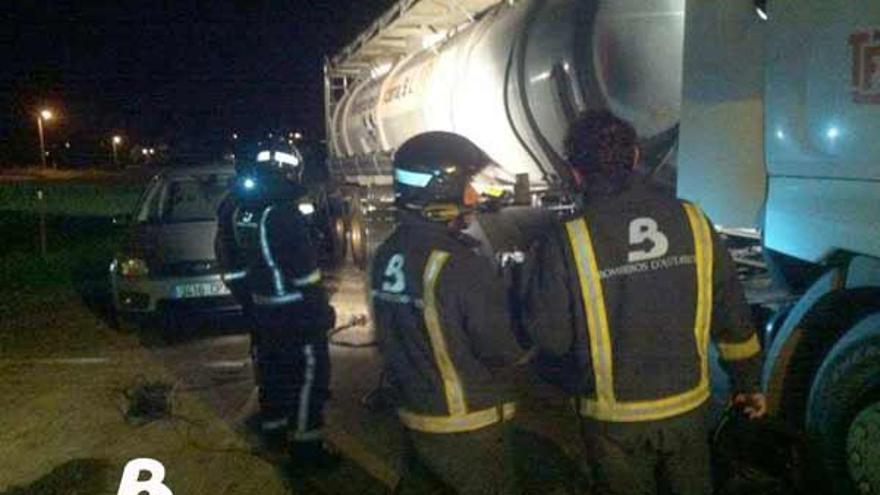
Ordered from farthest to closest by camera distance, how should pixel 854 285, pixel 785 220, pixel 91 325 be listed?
pixel 91 325
pixel 785 220
pixel 854 285

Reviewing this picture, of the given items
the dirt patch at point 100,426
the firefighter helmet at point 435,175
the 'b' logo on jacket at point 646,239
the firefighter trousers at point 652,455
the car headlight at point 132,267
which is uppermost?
the firefighter helmet at point 435,175

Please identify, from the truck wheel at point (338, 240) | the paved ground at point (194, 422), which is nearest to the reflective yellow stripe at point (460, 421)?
the paved ground at point (194, 422)

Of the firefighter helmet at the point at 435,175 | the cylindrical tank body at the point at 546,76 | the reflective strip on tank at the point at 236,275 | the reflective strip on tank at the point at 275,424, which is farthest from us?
the cylindrical tank body at the point at 546,76

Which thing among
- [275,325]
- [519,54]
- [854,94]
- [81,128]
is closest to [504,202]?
[519,54]

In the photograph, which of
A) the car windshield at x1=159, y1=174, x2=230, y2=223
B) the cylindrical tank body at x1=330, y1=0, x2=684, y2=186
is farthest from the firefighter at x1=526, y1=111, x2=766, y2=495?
the car windshield at x1=159, y1=174, x2=230, y2=223

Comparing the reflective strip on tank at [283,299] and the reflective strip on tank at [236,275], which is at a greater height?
the reflective strip on tank at [236,275]

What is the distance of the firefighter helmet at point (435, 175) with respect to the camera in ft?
9.25

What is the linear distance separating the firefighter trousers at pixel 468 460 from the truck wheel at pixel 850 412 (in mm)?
1346

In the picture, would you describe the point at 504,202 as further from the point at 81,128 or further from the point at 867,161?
the point at 81,128

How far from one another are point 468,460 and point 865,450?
1.50 metres

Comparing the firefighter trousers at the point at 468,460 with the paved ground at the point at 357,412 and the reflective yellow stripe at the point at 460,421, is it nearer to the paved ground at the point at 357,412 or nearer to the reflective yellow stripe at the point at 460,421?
the reflective yellow stripe at the point at 460,421

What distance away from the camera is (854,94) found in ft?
10.5

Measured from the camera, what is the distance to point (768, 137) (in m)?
3.84

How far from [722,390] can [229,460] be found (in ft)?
8.73
